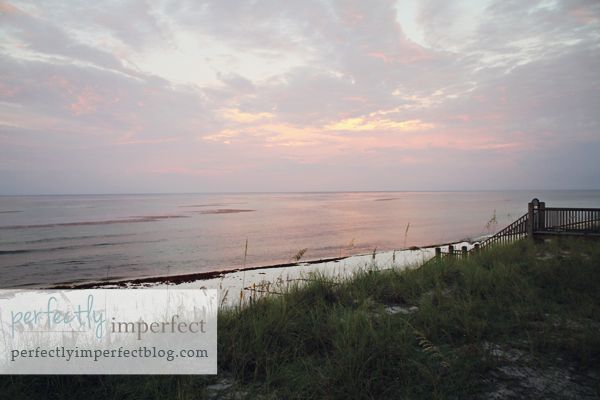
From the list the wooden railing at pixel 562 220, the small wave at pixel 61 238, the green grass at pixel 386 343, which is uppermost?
the wooden railing at pixel 562 220

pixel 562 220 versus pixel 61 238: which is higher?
pixel 562 220

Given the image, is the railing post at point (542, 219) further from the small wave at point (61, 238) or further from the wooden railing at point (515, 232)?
the small wave at point (61, 238)

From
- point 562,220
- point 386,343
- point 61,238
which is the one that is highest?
point 562,220

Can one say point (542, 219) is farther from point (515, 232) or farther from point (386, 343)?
point (386, 343)

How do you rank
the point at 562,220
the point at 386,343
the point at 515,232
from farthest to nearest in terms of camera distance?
1. the point at 515,232
2. the point at 562,220
3. the point at 386,343

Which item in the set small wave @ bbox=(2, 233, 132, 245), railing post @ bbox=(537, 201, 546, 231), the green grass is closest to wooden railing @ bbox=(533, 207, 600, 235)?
railing post @ bbox=(537, 201, 546, 231)

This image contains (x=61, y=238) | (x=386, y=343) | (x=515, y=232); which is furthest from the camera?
(x=61, y=238)

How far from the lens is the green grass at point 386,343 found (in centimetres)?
326

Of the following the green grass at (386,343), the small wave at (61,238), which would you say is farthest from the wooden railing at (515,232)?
the small wave at (61,238)

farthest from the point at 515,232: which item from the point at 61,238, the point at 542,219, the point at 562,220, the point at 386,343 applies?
the point at 61,238

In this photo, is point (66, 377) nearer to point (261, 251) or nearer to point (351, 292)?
point (351, 292)

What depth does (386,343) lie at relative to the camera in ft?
12.3

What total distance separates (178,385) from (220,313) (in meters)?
1.89

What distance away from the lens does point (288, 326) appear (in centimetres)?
436
